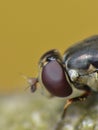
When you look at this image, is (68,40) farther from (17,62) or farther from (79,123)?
(79,123)

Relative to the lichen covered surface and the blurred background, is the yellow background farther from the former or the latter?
the lichen covered surface

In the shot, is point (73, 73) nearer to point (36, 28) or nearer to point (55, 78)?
point (55, 78)

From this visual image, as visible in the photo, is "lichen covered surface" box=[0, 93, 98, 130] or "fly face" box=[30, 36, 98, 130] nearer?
"lichen covered surface" box=[0, 93, 98, 130]

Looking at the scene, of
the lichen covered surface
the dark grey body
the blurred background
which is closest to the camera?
the lichen covered surface

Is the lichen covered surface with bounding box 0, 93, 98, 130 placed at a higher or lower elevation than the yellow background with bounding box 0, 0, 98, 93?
higher

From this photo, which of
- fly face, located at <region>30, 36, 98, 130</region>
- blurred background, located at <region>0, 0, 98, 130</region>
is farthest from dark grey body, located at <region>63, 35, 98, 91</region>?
blurred background, located at <region>0, 0, 98, 130</region>

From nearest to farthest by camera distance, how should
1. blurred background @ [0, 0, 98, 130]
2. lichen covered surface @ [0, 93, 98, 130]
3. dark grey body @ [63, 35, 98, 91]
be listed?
lichen covered surface @ [0, 93, 98, 130] < dark grey body @ [63, 35, 98, 91] < blurred background @ [0, 0, 98, 130]

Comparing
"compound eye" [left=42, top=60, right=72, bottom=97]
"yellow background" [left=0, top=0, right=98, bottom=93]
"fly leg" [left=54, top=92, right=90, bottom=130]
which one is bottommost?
"yellow background" [left=0, top=0, right=98, bottom=93]

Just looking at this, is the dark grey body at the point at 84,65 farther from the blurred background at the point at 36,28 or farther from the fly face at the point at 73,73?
the blurred background at the point at 36,28
